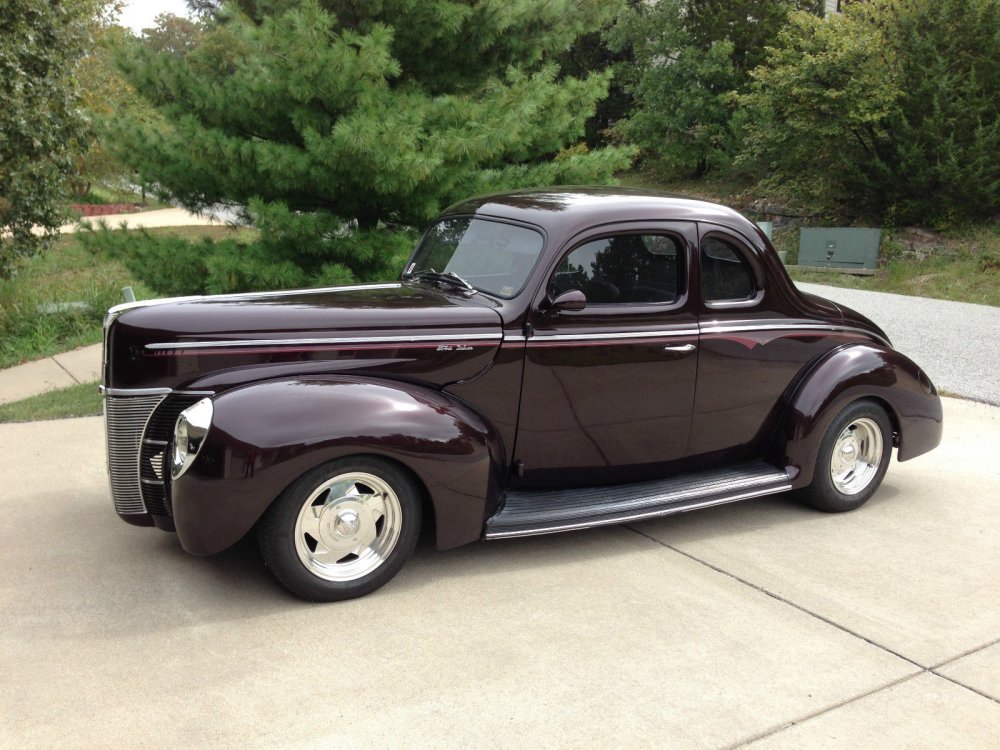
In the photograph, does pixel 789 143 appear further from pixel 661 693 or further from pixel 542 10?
pixel 661 693

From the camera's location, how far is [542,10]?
918 cm

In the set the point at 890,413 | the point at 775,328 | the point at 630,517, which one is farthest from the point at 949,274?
the point at 630,517

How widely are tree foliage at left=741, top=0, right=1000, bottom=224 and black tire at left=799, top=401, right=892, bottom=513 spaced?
40.1ft

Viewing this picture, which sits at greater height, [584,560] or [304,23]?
[304,23]

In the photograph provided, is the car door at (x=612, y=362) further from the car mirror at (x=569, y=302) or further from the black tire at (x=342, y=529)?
the black tire at (x=342, y=529)

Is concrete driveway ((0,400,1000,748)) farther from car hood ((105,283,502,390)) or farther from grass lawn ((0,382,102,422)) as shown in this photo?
grass lawn ((0,382,102,422))

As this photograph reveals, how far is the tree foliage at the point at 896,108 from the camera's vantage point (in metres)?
15.7

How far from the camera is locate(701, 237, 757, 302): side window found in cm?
479

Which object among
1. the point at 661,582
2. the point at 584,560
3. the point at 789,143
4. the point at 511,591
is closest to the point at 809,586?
the point at 661,582

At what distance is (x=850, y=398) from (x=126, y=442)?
3579mm

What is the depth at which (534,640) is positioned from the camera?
3654mm

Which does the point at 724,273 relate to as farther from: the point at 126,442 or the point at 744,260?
the point at 126,442

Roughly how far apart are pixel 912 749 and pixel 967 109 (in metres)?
15.2

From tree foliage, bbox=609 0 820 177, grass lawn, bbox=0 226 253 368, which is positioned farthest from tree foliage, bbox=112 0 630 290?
tree foliage, bbox=609 0 820 177
